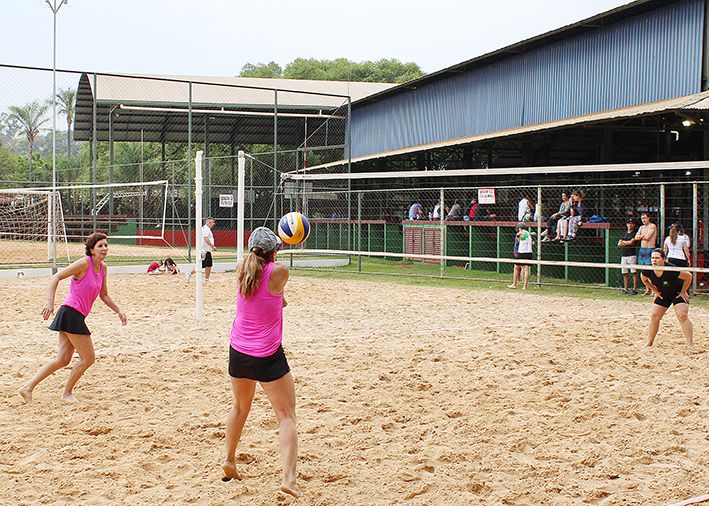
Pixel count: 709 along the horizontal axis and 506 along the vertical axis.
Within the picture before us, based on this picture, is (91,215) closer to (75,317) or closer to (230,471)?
(75,317)

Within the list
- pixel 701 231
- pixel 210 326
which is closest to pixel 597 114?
pixel 701 231

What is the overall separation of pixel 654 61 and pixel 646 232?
439 cm

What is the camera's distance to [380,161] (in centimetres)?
2631

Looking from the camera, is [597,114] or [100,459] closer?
[100,459]

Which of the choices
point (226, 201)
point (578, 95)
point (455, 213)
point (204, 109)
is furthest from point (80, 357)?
point (204, 109)

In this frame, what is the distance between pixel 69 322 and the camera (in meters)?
5.08

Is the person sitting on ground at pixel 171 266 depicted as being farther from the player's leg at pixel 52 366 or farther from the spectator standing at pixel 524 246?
the player's leg at pixel 52 366

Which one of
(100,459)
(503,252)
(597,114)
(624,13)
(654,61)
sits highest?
(624,13)

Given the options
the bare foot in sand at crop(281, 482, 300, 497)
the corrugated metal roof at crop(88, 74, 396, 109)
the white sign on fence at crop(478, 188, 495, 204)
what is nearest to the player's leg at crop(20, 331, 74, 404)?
the bare foot in sand at crop(281, 482, 300, 497)

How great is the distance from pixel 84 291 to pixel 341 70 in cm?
6133

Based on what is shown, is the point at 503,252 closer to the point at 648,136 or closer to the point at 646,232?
the point at 646,232

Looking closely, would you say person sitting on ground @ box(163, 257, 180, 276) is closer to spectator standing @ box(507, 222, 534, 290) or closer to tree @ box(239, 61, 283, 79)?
spectator standing @ box(507, 222, 534, 290)

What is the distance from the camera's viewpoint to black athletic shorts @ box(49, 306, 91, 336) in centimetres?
507

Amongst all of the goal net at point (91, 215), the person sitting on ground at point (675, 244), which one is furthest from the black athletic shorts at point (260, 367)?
the goal net at point (91, 215)
